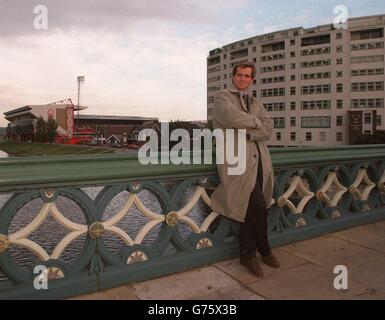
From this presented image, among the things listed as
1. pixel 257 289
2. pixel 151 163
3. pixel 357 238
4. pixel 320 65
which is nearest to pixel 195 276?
pixel 257 289

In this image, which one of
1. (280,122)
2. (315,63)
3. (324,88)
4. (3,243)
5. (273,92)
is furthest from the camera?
(273,92)

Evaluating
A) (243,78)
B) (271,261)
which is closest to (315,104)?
(243,78)

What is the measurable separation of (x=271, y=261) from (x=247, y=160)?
0.99 meters

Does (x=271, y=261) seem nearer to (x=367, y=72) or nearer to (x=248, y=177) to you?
(x=248, y=177)

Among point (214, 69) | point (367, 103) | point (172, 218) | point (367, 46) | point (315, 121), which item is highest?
point (214, 69)

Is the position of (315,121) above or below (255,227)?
above

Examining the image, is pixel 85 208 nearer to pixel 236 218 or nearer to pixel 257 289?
pixel 236 218

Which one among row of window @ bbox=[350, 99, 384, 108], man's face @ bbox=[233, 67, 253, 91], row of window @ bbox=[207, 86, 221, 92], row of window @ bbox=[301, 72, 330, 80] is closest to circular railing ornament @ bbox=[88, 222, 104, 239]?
man's face @ bbox=[233, 67, 253, 91]

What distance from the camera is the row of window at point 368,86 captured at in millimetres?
76688

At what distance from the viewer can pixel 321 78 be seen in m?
83.9

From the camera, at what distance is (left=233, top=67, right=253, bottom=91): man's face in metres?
3.84

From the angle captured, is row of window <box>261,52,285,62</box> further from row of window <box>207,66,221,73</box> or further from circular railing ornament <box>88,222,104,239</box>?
circular railing ornament <box>88,222,104,239</box>

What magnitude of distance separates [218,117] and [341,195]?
2.33 meters

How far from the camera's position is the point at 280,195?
14.4 feet
